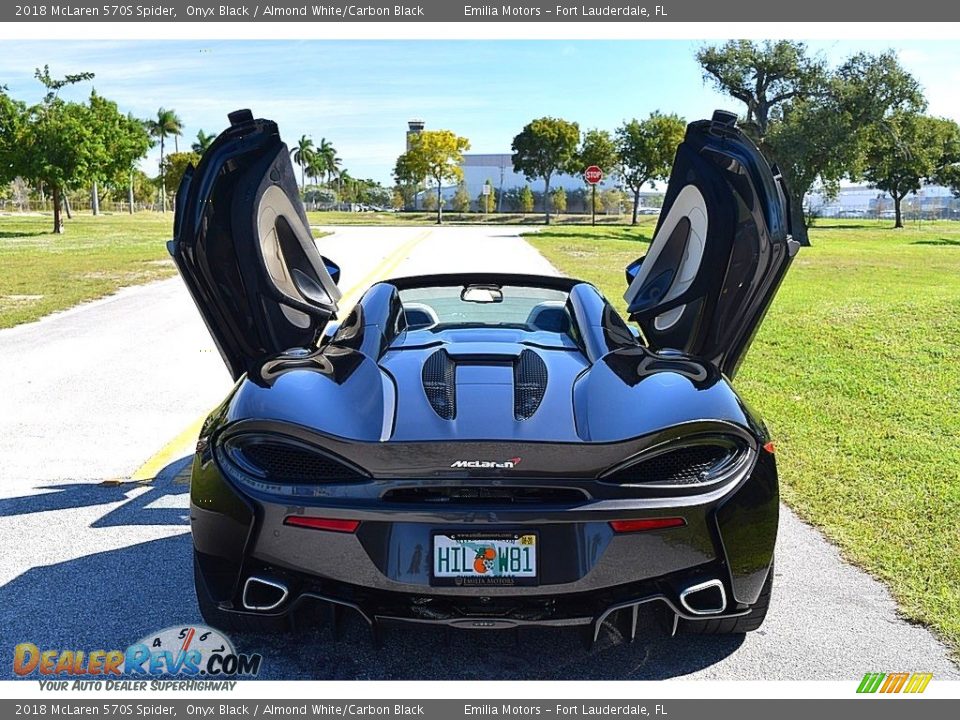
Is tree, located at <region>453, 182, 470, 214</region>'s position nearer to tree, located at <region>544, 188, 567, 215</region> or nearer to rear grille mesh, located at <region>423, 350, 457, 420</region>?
tree, located at <region>544, 188, 567, 215</region>

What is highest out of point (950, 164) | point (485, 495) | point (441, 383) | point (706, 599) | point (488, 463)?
point (950, 164)

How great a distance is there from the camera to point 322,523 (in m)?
3.07

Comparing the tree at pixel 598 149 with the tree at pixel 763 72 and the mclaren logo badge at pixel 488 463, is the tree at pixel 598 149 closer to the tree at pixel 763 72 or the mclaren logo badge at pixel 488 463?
the tree at pixel 763 72

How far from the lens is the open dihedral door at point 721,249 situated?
16.2ft

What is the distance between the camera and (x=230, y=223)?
5.13 m

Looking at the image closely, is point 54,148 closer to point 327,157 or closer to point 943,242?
point 943,242

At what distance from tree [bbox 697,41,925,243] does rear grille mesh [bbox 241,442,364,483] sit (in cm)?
3188

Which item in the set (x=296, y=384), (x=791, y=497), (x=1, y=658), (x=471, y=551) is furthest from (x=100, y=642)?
(x=791, y=497)

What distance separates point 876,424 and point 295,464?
5433 millimetres

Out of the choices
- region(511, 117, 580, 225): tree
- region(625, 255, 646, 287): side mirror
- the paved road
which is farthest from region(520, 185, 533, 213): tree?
region(625, 255, 646, 287): side mirror

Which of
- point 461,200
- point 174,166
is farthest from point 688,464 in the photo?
point 174,166

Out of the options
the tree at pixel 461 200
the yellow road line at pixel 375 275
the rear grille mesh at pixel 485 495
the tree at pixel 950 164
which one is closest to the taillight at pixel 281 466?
the rear grille mesh at pixel 485 495

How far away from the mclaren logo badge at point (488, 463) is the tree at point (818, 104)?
31.8m

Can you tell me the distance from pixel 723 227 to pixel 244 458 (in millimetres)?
2946
